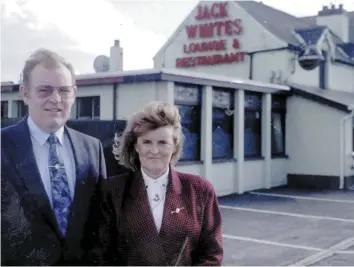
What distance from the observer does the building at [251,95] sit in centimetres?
1009

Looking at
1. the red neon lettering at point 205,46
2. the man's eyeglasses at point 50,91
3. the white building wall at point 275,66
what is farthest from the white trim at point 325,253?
the red neon lettering at point 205,46

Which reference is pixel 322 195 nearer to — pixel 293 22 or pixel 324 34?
pixel 324 34

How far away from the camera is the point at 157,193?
88.4 inches

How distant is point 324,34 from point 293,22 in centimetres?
263

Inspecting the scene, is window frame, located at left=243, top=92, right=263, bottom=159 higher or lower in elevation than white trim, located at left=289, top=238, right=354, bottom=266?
higher

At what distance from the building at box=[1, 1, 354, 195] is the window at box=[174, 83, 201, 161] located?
0.02 metres

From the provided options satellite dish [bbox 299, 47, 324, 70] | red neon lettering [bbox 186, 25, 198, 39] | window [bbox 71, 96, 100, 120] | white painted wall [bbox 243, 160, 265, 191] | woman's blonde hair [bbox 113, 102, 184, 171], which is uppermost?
red neon lettering [bbox 186, 25, 198, 39]

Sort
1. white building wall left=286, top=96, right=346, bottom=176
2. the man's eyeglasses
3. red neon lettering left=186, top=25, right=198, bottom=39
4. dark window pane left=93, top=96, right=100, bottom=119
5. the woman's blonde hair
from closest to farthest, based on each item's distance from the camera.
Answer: the man's eyeglasses < the woman's blonde hair < dark window pane left=93, top=96, right=100, bottom=119 < white building wall left=286, top=96, right=346, bottom=176 < red neon lettering left=186, top=25, right=198, bottom=39

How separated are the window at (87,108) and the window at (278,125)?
17.7ft

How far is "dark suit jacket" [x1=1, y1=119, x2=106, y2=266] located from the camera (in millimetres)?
1898

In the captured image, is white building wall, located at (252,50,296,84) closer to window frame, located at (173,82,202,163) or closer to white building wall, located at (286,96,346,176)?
white building wall, located at (286,96,346,176)

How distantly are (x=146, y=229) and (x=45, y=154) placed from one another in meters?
0.56

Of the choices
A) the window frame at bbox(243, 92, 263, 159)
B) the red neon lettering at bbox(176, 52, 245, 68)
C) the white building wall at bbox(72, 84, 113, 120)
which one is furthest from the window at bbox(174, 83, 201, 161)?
the red neon lettering at bbox(176, 52, 245, 68)

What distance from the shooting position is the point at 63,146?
2006mm
